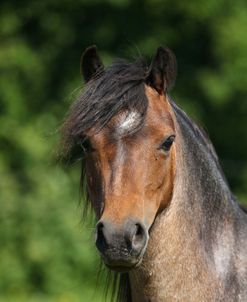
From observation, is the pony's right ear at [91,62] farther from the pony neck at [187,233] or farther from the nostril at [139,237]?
the nostril at [139,237]

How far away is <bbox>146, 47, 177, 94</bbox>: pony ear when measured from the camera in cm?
533

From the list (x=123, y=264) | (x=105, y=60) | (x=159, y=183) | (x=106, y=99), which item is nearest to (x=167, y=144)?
(x=159, y=183)

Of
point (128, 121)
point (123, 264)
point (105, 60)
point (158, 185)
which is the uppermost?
point (128, 121)

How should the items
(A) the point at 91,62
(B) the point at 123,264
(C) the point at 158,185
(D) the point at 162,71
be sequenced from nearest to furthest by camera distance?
(B) the point at 123,264 → (C) the point at 158,185 → (D) the point at 162,71 → (A) the point at 91,62

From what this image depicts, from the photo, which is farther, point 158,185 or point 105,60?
point 105,60

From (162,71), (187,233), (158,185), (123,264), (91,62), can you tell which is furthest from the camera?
(91,62)

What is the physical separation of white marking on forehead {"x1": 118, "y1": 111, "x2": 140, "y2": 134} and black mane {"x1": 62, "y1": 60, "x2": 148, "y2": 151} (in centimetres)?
3

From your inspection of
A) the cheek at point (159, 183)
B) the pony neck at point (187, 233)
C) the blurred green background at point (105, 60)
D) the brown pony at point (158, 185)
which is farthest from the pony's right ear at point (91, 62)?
the blurred green background at point (105, 60)

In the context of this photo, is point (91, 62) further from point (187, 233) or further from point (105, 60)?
point (105, 60)

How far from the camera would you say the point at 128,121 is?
5.08 metres

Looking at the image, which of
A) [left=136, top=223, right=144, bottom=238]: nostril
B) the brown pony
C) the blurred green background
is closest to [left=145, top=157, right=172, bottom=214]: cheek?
the brown pony

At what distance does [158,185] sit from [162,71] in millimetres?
635

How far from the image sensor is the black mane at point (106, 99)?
512cm

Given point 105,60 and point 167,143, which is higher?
point 167,143
